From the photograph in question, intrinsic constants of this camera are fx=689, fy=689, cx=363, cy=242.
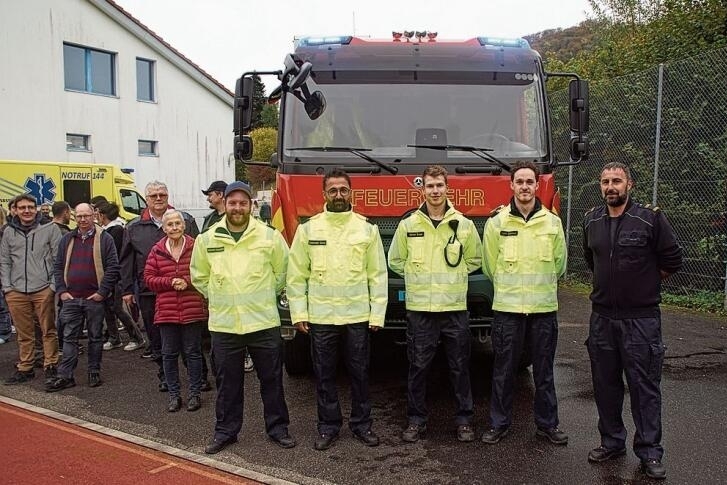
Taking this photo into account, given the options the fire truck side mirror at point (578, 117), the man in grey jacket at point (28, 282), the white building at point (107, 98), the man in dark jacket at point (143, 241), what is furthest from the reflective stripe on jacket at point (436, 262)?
the white building at point (107, 98)

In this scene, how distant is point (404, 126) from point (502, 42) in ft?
4.30

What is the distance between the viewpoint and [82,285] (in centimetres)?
649

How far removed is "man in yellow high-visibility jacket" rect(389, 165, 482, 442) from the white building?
15.4 meters

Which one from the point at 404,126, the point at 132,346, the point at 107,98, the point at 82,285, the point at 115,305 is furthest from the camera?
the point at 107,98

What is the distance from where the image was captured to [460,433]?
4922 mm

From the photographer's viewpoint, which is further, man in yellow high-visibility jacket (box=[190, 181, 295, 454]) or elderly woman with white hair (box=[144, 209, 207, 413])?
elderly woman with white hair (box=[144, 209, 207, 413])

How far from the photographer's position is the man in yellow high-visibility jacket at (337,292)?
485 centimetres

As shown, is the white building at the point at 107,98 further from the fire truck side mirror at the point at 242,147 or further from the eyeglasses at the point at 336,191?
the eyeglasses at the point at 336,191

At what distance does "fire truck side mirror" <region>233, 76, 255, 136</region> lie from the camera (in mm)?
5953

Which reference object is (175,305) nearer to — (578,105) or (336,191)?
(336,191)

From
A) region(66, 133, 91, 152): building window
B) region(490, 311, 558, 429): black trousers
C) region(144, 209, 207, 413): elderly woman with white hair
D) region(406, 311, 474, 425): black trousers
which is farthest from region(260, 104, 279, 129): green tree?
region(66, 133, 91, 152): building window

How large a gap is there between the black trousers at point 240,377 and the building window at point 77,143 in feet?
56.8

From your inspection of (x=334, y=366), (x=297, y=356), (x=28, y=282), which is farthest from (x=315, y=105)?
(x=28, y=282)

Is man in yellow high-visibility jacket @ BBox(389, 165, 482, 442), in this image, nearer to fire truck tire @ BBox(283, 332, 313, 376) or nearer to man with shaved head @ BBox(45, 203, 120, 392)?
fire truck tire @ BBox(283, 332, 313, 376)
